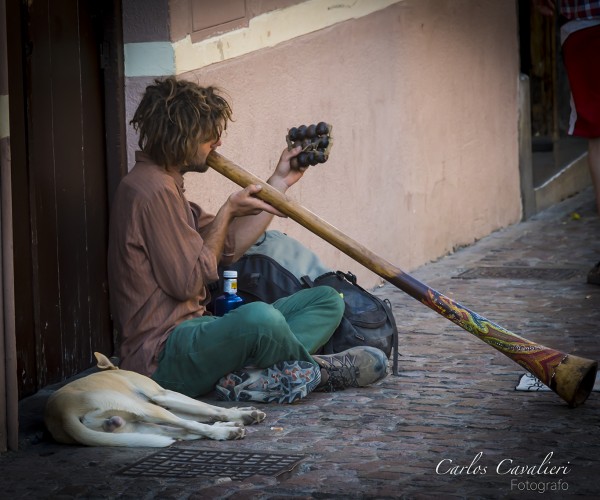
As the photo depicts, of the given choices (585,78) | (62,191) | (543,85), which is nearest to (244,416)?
(62,191)

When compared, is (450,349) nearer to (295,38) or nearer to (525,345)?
(525,345)

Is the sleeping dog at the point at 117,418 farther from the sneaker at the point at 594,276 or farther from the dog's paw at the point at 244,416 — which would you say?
the sneaker at the point at 594,276

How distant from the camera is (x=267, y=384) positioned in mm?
4809

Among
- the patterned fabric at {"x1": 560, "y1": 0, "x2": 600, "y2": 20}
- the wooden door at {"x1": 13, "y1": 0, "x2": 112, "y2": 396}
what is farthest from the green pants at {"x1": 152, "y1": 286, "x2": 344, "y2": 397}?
the patterned fabric at {"x1": 560, "y1": 0, "x2": 600, "y2": 20}

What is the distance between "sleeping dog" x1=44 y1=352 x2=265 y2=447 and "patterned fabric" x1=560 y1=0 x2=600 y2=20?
350 cm

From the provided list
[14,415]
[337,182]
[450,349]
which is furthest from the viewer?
[337,182]

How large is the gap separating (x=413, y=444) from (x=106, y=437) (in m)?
1.05

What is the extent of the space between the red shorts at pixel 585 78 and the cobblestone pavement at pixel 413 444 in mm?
1152

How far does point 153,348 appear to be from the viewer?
471cm

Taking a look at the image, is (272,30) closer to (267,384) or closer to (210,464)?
(267,384)

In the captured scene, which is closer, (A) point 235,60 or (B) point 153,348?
(B) point 153,348

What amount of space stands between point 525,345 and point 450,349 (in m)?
1.19

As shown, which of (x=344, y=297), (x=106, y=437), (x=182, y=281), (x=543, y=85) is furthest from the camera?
(x=543, y=85)

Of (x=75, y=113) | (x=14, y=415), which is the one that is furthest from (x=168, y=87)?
(x=14, y=415)
